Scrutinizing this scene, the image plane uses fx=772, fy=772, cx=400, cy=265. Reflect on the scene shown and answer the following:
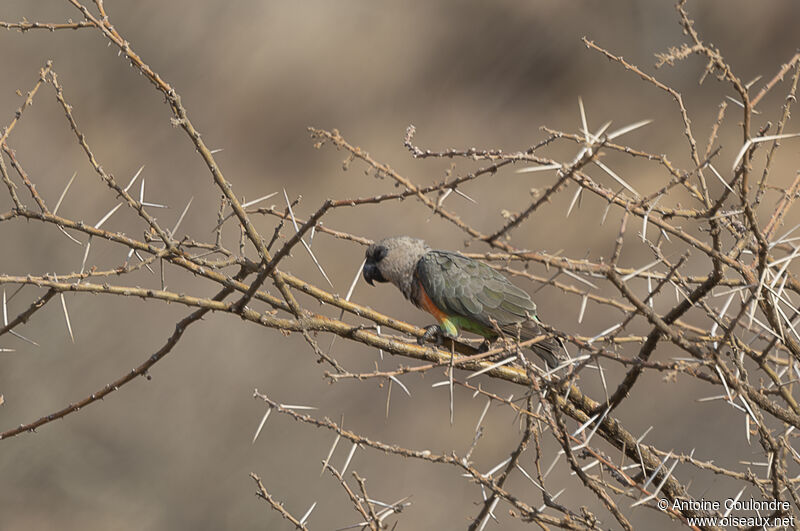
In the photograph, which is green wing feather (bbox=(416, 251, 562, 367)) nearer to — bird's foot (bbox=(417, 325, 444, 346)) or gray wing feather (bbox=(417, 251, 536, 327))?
gray wing feather (bbox=(417, 251, 536, 327))

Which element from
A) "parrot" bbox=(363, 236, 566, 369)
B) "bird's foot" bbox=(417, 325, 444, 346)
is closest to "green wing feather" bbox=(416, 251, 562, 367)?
"parrot" bbox=(363, 236, 566, 369)

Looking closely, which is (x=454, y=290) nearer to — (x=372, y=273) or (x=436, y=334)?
(x=436, y=334)

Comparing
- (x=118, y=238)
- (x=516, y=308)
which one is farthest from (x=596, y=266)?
(x=516, y=308)

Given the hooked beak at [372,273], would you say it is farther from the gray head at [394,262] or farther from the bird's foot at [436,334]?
the bird's foot at [436,334]

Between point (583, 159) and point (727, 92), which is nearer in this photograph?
point (583, 159)

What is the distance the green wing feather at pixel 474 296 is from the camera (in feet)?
7.36

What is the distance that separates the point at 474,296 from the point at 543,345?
0.30 metres

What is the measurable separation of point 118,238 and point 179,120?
0.33 m

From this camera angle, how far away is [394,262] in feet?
8.03

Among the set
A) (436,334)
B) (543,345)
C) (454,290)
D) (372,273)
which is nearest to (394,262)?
(372,273)

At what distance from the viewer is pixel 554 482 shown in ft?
14.1

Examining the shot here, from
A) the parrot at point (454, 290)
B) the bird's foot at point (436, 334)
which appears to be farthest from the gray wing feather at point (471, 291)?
the bird's foot at point (436, 334)

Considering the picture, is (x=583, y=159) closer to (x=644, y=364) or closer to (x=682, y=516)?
(x=644, y=364)

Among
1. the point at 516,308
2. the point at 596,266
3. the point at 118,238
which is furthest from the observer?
the point at 516,308
